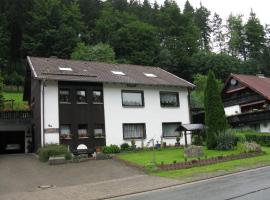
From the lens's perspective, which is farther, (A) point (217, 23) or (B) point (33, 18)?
(A) point (217, 23)

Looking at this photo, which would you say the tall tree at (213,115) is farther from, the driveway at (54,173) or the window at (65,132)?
the window at (65,132)

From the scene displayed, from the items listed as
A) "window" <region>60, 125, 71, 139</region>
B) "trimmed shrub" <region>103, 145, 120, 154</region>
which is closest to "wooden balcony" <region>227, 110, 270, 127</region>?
"trimmed shrub" <region>103, 145, 120, 154</region>

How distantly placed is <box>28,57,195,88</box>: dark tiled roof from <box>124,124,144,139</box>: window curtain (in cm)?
359

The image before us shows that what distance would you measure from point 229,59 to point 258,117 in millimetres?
32028

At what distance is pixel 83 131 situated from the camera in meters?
29.6

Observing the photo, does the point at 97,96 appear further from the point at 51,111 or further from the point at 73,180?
the point at 73,180

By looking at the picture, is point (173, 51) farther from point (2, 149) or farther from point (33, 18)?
point (2, 149)

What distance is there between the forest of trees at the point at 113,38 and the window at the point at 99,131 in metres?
25.1

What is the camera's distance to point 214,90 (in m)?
29.5

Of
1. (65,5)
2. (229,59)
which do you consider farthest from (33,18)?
(229,59)

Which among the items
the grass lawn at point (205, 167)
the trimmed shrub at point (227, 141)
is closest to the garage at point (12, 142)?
the grass lawn at point (205, 167)

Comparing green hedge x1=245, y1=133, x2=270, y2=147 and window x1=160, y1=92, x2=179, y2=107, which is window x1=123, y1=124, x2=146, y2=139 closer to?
window x1=160, y1=92, x2=179, y2=107

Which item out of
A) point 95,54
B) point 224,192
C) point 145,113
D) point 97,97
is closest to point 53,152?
point 97,97

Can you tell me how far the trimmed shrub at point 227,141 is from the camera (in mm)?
27797
